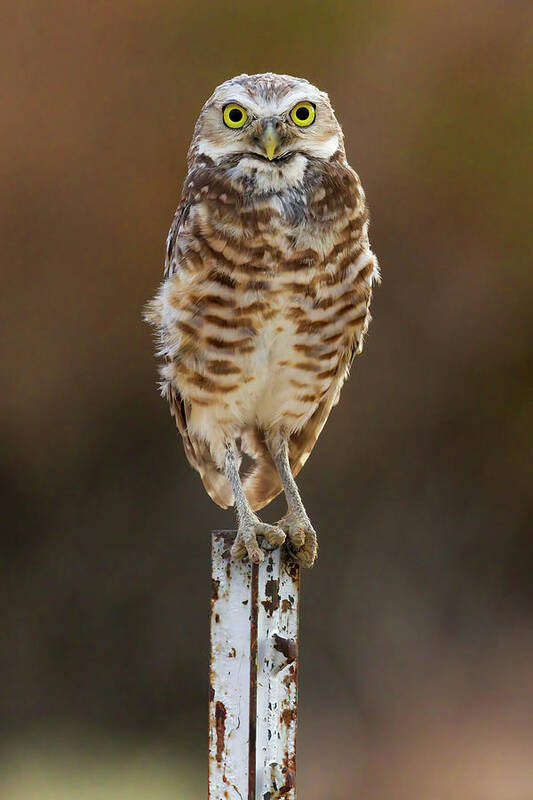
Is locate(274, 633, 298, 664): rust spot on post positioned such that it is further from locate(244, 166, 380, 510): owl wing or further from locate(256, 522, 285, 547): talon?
locate(244, 166, 380, 510): owl wing

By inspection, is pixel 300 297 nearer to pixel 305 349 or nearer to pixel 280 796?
pixel 305 349

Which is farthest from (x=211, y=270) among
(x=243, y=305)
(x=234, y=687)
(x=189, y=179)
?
(x=234, y=687)

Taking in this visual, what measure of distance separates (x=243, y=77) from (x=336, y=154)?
24cm

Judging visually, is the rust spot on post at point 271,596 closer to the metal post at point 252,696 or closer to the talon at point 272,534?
the metal post at point 252,696

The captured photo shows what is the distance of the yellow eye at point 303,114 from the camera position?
1.88 metres

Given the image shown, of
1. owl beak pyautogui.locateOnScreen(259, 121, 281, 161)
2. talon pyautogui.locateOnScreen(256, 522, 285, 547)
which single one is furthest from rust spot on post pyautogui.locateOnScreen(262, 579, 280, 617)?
owl beak pyautogui.locateOnScreen(259, 121, 281, 161)

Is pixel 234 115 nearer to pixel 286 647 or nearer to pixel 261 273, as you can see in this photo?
pixel 261 273

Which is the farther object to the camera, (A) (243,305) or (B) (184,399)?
(B) (184,399)

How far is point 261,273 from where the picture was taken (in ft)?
6.31

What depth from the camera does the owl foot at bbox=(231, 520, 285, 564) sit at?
163cm

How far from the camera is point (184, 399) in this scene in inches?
83.4

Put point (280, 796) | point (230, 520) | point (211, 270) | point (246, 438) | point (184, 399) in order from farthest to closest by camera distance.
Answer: point (230, 520) < point (246, 438) < point (184, 399) < point (211, 270) < point (280, 796)

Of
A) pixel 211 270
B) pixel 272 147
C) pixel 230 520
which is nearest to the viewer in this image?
pixel 272 147

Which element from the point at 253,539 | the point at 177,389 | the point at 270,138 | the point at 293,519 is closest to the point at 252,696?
the point at 253,539
